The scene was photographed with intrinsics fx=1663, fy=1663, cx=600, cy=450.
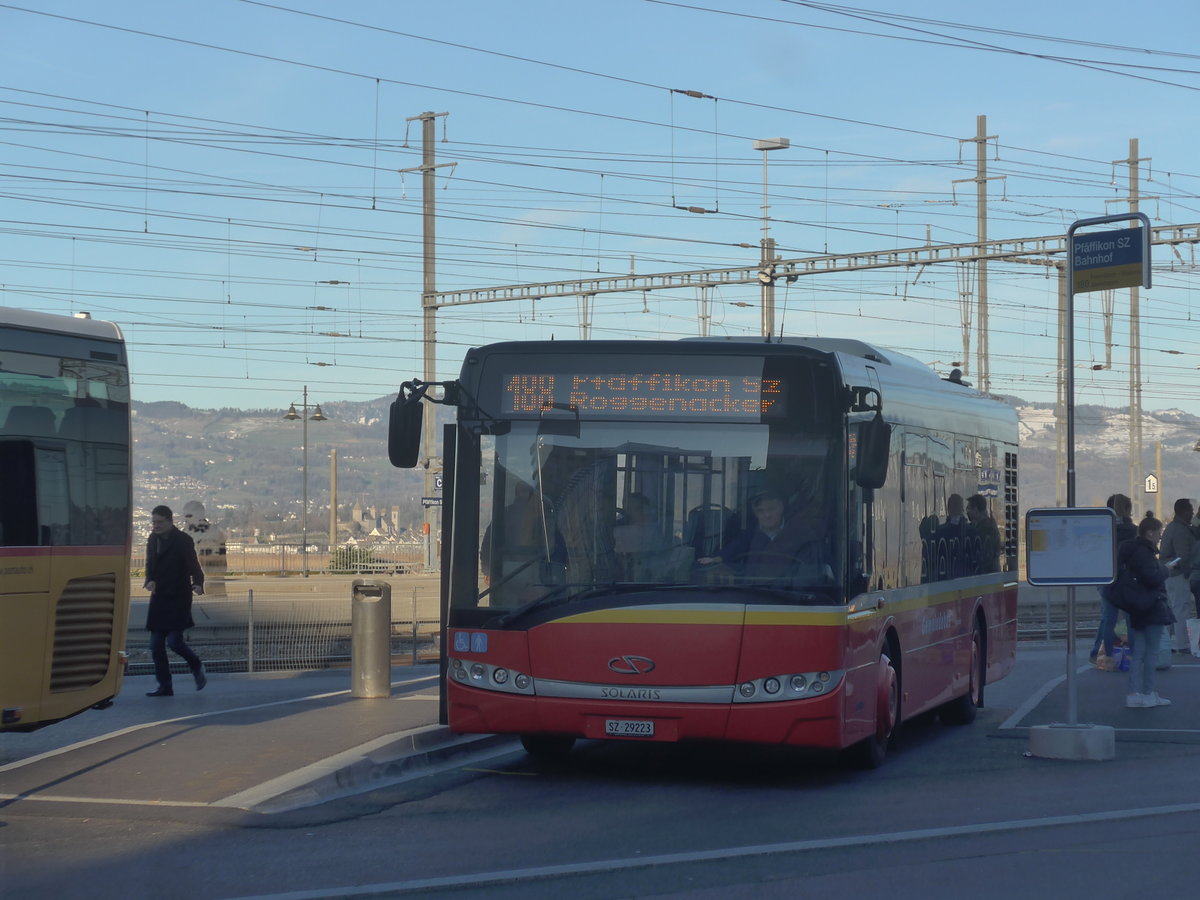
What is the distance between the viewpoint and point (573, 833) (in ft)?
29.4

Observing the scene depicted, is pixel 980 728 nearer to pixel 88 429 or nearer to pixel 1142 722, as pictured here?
pixel 1142 722

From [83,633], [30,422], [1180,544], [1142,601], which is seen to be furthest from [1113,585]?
[30,422]

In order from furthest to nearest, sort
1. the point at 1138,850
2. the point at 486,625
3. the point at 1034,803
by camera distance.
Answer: the point at 486,625, the point at 1034,803, the point at 1138,850

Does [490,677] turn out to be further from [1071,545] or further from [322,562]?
[322,562]

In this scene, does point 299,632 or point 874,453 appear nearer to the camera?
point 874,453

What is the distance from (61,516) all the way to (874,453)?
5.27 m

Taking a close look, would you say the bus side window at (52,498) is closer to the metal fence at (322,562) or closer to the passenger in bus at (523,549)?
the passenger in bus at (523,549)

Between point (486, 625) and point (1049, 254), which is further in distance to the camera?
point (1049, 254)

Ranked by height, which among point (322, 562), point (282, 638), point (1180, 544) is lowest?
point (322, 562)

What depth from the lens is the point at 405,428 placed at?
1062 centimetres

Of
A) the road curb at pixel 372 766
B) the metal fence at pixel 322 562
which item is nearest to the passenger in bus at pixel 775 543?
the road curb at pixel 372 766

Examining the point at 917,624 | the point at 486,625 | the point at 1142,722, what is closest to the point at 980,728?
the point at 1142,722

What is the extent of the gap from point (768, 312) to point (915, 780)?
24.0 meters

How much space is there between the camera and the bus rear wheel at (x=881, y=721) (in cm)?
1119
